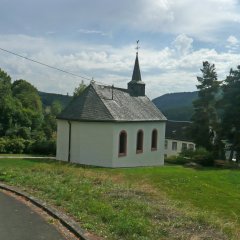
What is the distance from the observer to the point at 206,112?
173 feet

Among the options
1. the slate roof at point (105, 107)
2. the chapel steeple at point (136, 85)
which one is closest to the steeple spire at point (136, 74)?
the chapel steeple at point (136, 85)

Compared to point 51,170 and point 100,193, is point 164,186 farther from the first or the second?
point 100,193

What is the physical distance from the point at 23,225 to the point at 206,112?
143 feet

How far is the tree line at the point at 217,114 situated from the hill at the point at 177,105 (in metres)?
72.9

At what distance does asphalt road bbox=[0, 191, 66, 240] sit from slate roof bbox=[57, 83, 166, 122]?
67.8 ft

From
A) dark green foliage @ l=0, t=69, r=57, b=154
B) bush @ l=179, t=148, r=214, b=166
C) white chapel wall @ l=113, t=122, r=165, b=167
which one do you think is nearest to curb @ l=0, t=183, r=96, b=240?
white chapel wall @ l=113, t=122, r=165, b=167

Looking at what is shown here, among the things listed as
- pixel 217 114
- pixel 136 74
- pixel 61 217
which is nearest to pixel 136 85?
pixel 136 74

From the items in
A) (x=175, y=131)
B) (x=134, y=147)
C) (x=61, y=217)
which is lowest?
(x=61, y=217)

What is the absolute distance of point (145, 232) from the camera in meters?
9.98

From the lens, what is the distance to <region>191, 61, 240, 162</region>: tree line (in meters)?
48.5

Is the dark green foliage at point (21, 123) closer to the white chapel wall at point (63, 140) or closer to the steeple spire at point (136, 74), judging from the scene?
the white chapel wall at point (63, 140)

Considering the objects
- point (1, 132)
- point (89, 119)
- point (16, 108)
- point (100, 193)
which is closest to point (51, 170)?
point (100, 193)

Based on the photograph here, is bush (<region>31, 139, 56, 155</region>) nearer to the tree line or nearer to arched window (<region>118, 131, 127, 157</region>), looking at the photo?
arched window (<region>118, 131, 127, 157</region>)

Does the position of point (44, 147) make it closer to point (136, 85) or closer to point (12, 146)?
point (12, 146)
